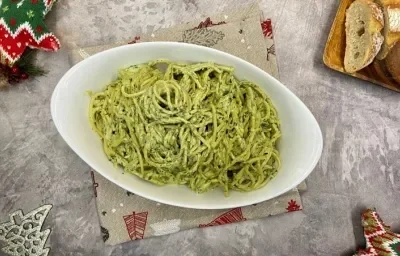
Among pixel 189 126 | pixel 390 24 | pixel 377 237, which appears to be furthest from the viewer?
pixel 377 237

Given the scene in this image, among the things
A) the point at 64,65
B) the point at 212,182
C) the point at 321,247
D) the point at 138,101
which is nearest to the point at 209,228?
the point at 212,182

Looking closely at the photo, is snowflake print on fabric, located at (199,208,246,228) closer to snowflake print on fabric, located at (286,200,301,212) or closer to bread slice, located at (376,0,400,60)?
snowflake print on fabric, located at (286,200,301,212)

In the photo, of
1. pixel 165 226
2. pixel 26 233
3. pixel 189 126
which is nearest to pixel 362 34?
pixel 189 126

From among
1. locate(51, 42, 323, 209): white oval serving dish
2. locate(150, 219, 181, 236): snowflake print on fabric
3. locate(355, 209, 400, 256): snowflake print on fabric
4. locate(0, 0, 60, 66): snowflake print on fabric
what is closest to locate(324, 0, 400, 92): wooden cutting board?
locate(51, 42, 323, 209): white oval serving dish

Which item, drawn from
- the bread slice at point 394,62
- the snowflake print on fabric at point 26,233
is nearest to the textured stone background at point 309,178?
the snowflake print on fabric at point 26,233

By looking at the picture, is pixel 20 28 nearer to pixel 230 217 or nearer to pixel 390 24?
pixel 230 217

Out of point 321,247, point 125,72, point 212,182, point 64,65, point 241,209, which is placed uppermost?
point 125,72

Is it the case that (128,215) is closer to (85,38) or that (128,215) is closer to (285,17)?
(85,38)
